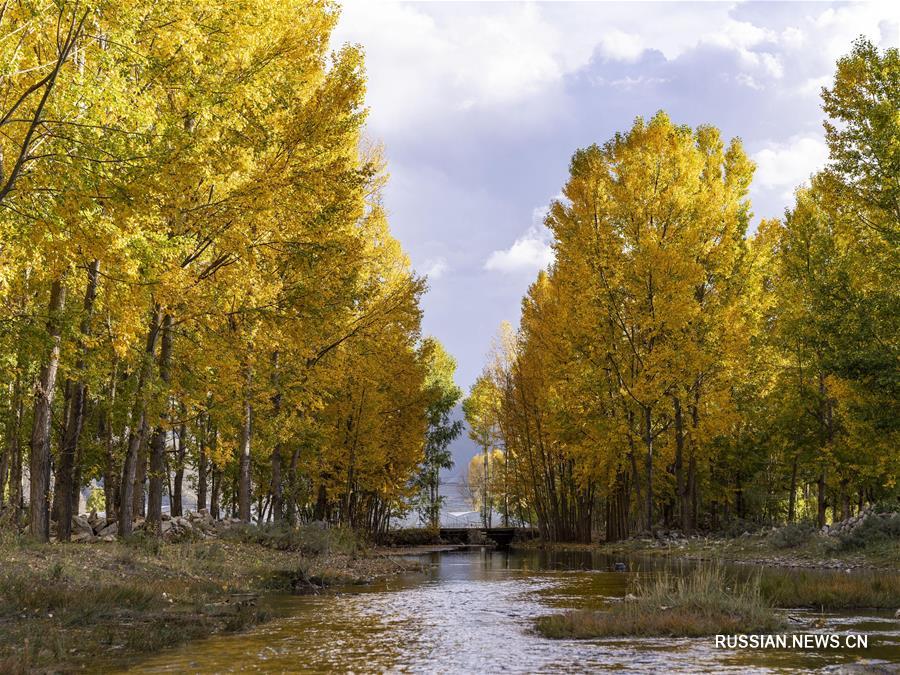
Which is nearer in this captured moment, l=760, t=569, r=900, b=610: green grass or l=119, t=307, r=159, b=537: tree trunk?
l=760, t=569, r=900, b=610: green grass

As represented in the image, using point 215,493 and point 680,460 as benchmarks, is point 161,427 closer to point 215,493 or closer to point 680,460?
point 680,460

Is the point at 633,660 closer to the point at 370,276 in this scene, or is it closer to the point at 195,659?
the point at 195,659

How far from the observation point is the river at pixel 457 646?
6.20 meters

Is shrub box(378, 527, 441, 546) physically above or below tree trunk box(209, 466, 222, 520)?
below

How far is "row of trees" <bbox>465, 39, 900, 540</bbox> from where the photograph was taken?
1878 cm

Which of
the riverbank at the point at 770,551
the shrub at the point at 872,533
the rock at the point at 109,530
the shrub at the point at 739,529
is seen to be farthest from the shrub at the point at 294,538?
the shrub at the point at 739,529

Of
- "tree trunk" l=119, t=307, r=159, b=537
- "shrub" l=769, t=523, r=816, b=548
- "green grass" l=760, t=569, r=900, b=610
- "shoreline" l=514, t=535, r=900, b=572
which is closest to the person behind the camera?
"green grass" l=760, t=569, r=900, b=610

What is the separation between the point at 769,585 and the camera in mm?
11047

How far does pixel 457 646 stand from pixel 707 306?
65.8 feet

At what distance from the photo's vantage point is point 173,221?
503 inches

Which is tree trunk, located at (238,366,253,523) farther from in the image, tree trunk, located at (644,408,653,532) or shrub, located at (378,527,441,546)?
shrub, located at (378,527,441,546)

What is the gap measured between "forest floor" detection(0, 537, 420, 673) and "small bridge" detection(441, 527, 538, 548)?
3386 cm

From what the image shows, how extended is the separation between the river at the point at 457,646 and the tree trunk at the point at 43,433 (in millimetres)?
4959

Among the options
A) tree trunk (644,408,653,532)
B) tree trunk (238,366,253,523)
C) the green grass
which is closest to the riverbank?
→ tree trunk (644,408,653,532)
